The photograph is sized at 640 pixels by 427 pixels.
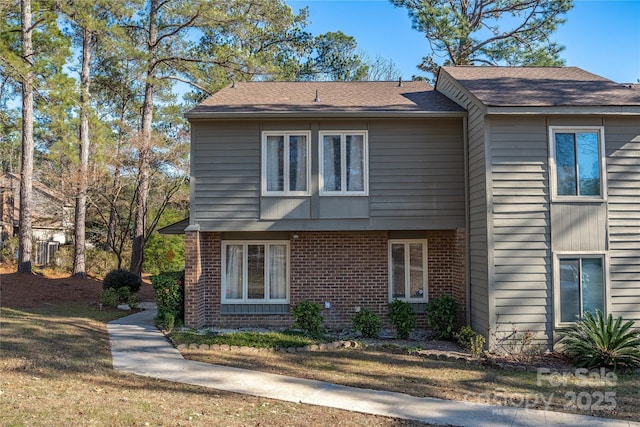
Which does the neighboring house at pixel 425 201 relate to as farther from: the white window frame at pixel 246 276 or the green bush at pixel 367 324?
the green bush at pixel 367 324

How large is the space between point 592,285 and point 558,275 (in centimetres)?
70

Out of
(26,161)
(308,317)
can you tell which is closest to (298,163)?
(308,317)

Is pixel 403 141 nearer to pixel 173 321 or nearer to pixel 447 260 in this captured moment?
pixel 447 260

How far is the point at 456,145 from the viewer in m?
10.8

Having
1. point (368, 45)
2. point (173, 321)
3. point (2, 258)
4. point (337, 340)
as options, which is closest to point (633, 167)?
point (337, 340)

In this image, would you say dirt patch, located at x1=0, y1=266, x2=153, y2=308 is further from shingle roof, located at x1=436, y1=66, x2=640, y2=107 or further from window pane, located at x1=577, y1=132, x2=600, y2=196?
window pane, located at x1=577, y1=132, x2=600, y2=196

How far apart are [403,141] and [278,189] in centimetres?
302

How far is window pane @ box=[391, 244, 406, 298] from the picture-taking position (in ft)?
37.2

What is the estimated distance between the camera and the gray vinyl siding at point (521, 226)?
902 centimetres

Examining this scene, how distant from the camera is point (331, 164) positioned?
10.7 metres

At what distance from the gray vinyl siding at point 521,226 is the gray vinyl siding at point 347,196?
1441mm

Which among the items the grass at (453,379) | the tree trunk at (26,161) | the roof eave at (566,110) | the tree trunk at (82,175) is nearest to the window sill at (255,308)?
the grass at (453,379)

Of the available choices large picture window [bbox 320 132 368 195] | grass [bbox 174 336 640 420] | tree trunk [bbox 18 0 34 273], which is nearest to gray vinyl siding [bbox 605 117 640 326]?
grass [bbox 174 336 640 420]

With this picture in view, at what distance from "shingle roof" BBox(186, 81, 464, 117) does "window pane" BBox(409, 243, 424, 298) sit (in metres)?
3.29
